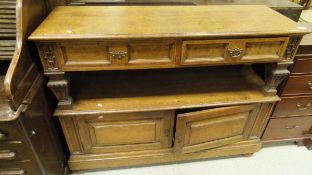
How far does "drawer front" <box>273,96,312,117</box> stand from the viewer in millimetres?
1326

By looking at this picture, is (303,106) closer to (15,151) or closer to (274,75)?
(274,75)

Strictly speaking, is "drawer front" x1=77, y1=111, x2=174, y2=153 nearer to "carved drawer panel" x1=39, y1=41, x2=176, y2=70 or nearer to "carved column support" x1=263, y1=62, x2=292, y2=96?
"carved drawer panel" x1=39, y1=41, x2=176, y2=70

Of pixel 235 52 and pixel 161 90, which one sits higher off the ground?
pixel 235 52

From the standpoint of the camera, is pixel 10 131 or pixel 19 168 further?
pixel 19 168

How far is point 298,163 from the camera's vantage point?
1.51 m

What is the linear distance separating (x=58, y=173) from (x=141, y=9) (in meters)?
1.01

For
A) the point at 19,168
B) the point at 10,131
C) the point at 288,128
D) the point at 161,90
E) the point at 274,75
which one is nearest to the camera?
the point at 10,131

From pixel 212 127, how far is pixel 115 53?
0.71 m

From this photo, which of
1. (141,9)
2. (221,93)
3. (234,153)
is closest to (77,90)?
(141,9)

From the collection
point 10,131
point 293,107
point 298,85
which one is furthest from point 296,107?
point 10,131

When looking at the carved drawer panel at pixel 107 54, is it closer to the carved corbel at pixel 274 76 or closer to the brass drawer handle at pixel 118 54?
the brass drawer handle at pixel 118 54

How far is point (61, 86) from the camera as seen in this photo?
99 centimetres

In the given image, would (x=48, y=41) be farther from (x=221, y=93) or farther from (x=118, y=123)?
(x=221, y=93)

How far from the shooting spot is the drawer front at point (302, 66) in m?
1.17
